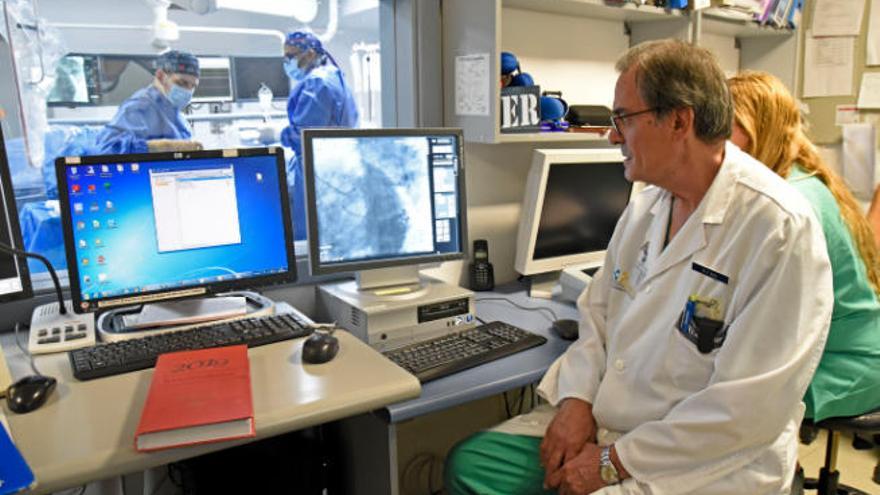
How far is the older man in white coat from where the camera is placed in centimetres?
119

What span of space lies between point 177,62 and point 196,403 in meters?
1.65

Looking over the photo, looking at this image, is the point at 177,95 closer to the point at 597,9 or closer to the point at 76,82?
the point at 76,82

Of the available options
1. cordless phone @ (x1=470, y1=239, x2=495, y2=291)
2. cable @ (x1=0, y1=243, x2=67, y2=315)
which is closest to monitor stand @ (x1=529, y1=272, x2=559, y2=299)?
cordless phone @ (x1=470, y1=239, x2=495, y2=291)

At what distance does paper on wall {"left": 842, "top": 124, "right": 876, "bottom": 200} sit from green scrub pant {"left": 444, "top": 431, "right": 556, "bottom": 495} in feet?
8.34

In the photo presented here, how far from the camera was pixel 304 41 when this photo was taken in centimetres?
261

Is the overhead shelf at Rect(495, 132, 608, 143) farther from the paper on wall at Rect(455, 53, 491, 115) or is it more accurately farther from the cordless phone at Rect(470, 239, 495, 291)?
the cordless phone at Rect(470, 239, 495, 291)

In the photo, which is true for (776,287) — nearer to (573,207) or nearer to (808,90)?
(573,207)

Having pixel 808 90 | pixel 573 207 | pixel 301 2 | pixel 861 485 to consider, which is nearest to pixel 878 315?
pixel 573 207

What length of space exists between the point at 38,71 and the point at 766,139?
217cm

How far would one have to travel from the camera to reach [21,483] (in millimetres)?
905

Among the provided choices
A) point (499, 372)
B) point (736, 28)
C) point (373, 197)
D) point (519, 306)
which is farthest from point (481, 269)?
point (736, 28)

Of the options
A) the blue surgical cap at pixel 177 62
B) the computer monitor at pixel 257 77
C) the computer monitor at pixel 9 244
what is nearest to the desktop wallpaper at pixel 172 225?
the computer monitor at pixel 9 244

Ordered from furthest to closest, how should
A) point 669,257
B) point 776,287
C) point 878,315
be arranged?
point 878,315 < point 669,257 < point 776,287

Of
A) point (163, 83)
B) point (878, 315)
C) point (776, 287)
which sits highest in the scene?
point (163, 83)
